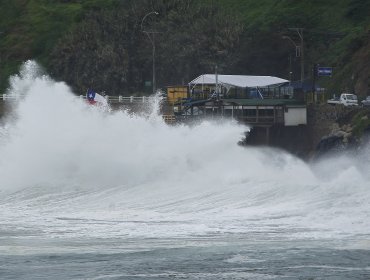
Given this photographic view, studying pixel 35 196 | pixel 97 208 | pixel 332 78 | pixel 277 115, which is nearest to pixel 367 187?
pixel 97 208

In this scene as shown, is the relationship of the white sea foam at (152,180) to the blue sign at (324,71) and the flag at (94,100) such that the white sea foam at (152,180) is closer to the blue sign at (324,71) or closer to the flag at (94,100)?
the flag at (94,100)

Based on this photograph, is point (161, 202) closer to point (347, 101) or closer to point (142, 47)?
point (347, 101)

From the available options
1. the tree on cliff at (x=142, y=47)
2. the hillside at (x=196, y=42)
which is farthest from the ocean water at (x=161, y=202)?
the hillside at (x=196, y=42)

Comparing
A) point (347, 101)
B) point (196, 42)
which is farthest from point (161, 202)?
point (196, 42)

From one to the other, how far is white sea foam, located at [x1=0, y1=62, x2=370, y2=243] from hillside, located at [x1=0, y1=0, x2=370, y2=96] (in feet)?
101

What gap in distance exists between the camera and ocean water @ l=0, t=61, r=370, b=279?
32844mm

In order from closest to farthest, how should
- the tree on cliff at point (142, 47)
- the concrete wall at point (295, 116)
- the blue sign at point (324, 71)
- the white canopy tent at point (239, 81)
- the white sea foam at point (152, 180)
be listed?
1. the white sea foam at point (152, 180)
2. the concrete wall at point (295, 116)
3. the white canopy tent at point (239, 81)
4. the blue sign at point (324, 71)
5. the tree on cliff at point (142, 47)

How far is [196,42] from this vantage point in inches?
3691

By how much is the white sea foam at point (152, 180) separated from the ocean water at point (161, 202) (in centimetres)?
8

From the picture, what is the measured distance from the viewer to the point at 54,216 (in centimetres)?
4441

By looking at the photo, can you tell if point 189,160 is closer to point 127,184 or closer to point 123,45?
point 127,184

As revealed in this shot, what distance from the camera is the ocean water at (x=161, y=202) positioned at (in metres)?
32.8

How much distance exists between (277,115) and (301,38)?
17638mm

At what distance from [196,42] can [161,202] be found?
4723 cm
